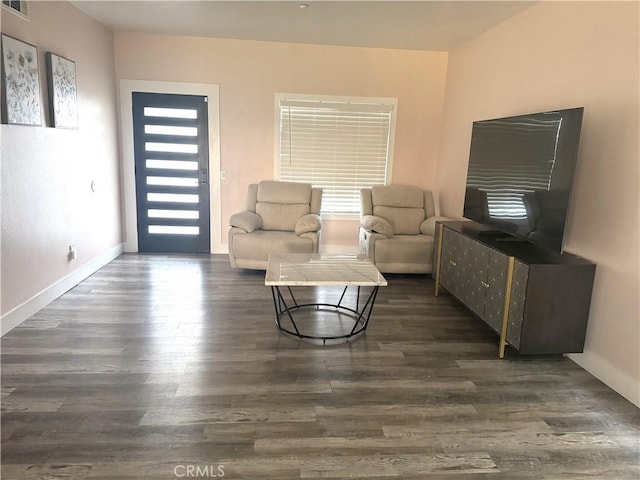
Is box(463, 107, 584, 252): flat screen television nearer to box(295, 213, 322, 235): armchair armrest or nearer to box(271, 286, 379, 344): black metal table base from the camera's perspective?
box(271, 286, 379, 344): black metal table base

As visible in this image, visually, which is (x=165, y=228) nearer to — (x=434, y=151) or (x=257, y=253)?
(x=257, y=253)

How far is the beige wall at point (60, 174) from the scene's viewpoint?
3.11 meters

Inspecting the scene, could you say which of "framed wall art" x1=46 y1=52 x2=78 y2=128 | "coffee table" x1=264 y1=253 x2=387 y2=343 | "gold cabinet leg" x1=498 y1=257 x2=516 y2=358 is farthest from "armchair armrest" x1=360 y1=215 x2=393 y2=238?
"framed wall art" x1=46 y1=52 x2=78 y2=128

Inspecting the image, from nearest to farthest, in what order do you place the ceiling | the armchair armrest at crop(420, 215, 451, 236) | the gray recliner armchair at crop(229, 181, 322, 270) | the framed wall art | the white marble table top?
the white marble table top, the framed wall art, the ceiling, the gray recliner armchair at crop(229, 181, 322, 270), the armchair armrest at crop(420, 215, 451, 236)

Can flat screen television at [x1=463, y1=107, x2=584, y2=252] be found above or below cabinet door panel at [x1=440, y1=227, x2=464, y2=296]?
above

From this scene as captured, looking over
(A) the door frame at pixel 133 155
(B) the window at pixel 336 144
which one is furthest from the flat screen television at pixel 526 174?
(A) the door frame at pixel 133 155

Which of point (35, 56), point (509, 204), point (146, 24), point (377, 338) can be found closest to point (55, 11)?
point (35, 56)

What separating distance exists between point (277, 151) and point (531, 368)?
12.4 ft

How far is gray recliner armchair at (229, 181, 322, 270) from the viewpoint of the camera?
450cm

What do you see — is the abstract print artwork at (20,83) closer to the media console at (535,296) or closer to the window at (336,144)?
the window at (336,144)

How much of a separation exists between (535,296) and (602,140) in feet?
3.63

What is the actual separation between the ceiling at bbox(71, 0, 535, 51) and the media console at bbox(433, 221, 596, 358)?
216cm

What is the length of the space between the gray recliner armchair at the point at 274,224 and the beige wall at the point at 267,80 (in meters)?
0.46

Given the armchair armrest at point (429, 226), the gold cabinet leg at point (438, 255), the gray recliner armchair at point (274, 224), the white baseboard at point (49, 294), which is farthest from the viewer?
the armchair armrest at point (429, 226)
